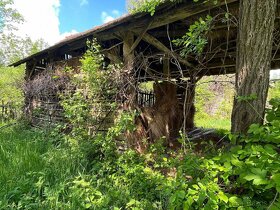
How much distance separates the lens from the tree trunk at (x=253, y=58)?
2199mm

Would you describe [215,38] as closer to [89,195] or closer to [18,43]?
[89,195]

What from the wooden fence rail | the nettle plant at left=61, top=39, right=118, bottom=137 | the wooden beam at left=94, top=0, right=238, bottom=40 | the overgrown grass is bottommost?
the overgrown grass

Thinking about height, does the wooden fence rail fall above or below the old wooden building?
below

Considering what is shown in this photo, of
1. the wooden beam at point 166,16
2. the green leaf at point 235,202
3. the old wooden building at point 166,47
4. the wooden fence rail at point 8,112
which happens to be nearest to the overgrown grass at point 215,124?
the old wooden building at point 166,47

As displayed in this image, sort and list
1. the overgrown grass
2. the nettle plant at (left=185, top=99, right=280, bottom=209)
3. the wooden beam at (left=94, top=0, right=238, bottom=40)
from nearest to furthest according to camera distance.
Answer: the nettle plant at (left=185, top=99, right=280, bottom=209) < the wooden beam at (left=94, top=0, right=238, bottom=40) < the overgrown grass

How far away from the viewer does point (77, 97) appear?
4.45 metres

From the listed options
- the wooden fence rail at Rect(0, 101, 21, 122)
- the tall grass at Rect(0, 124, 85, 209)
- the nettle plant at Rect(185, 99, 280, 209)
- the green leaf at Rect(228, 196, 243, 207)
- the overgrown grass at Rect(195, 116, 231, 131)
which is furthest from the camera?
the wooden fence rail at Rect(0, 101, 21, 122)

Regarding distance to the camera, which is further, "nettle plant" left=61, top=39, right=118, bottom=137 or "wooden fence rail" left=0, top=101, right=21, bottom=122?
"wooden fence rail" left=0, top=101, right=21, bottom=122

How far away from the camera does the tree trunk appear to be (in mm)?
2199

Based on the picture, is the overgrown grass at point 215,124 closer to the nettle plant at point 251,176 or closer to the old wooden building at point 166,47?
the old wooden building at point 166,47

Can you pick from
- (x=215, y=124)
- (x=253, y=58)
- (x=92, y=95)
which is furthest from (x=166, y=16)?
(x=215, y=124)

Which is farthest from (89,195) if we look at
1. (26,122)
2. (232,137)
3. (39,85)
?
(26,122)

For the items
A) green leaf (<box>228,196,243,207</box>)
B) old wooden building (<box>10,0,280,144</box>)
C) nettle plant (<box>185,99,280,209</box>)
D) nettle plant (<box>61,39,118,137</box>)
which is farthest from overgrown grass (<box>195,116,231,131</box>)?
green leaf (<box>228,196,243,207</box>)

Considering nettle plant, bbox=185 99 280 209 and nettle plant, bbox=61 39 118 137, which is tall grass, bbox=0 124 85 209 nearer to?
nettle plant, bbox=61 39 118 137
